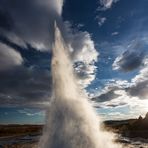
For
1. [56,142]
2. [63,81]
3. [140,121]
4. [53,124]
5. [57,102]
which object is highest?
[140,121]

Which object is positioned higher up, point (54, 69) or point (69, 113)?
point (54, 69)

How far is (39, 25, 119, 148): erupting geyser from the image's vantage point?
22078 millimetres

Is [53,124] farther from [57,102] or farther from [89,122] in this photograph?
[89,122]

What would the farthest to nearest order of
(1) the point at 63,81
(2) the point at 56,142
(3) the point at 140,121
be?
1. (3) the point at 140,121
2. (1) the point at 63,81
3. (2) the point at 56,142

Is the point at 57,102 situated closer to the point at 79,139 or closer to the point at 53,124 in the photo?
the point at 53,124

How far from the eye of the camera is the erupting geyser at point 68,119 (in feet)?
72.4

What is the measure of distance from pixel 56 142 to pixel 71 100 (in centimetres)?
440

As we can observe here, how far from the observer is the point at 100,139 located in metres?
24.2

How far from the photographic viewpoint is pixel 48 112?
2362 cm

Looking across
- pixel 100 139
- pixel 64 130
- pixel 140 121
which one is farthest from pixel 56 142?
pixel 140 121

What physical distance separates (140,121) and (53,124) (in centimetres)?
6762

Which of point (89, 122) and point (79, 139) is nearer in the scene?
point (79, 139)

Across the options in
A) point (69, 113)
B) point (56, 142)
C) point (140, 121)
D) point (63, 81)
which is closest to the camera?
point (56, 142)

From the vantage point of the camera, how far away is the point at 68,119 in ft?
75.2
